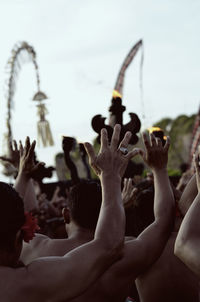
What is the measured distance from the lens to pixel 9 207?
6.93 ft

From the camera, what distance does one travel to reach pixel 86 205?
10.5 feet

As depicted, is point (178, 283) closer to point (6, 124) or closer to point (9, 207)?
point (9, 207)

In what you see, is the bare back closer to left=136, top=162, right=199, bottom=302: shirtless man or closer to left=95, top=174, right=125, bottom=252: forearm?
left=136, top=162, right=199, bottom=302: shirtless man

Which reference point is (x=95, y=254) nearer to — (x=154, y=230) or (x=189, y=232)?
(x=189, y=232)

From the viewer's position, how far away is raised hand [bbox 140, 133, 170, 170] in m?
2.97

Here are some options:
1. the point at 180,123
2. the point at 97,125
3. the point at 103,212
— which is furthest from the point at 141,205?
the point at 180,123

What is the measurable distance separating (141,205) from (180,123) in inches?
2676

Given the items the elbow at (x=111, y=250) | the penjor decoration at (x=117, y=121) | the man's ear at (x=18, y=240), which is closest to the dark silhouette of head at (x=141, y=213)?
the penjor decoration at (x=117, y=121)

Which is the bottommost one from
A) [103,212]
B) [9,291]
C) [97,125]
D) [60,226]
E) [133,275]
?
[60,226]

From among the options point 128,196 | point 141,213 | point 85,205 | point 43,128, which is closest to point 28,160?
point 85,205

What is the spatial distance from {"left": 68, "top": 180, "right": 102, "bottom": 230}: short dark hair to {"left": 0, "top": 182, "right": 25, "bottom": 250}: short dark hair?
105 cm

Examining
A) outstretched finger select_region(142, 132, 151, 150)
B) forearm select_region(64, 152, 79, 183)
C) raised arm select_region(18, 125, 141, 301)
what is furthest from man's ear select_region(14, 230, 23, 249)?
forearm select_region(64, 152, 79, 183)

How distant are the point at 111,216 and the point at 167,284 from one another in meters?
1.37

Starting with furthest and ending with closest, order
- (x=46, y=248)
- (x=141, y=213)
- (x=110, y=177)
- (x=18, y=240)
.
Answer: (x=141, y=213)
(x=46, y=248)
(x=110, y=177)
(x=18, y=240)
